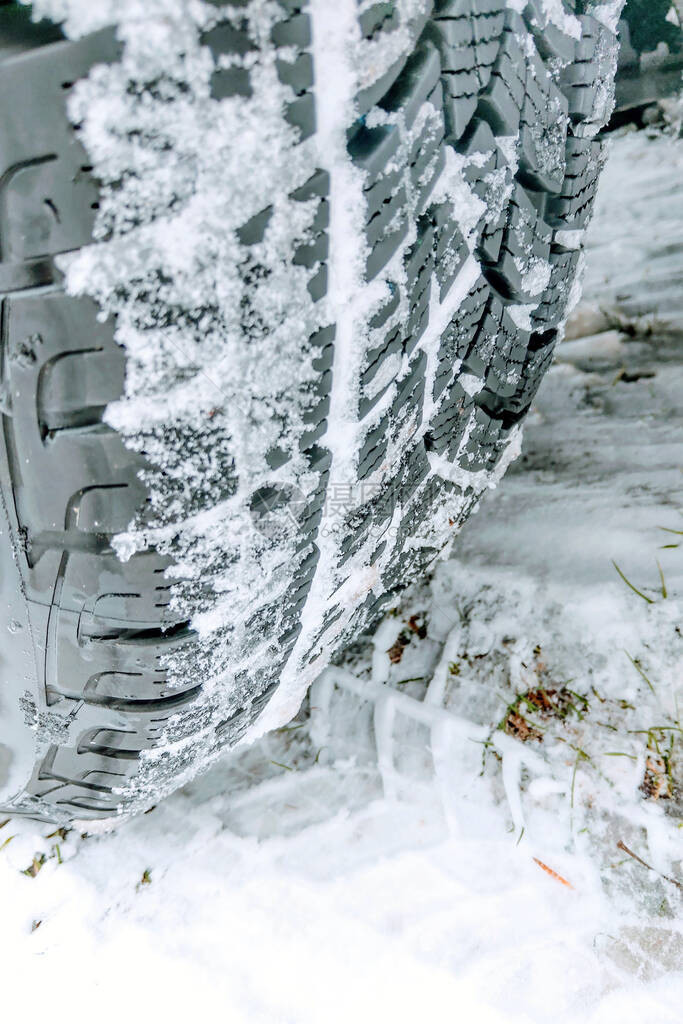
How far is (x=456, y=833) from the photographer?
108 centimetres

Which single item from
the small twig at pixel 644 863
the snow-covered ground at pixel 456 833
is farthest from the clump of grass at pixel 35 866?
the small twig at pixel 644 863

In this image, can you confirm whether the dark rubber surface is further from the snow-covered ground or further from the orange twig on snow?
the orange twig on snow

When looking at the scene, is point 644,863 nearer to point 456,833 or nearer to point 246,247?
point 456,833

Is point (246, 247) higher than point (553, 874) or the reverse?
higher

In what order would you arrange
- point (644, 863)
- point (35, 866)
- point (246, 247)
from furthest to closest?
point (35, 866) → point (644, 863) → point (246, 247)

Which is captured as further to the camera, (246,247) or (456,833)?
(456,833)

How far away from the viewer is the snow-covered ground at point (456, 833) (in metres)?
0.98

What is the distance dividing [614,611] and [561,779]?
272 mm

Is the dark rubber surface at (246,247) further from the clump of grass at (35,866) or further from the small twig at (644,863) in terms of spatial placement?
the small twig at (644,863)

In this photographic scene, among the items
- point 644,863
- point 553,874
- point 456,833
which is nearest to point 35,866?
point 456,833

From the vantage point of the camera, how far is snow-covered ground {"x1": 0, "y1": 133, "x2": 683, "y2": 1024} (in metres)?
0.98

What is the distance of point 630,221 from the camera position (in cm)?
162

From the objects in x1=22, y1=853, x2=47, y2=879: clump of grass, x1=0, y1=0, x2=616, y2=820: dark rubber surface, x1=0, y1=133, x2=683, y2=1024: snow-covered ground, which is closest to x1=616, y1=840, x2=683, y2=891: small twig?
x1=0, y1=133, x2=683, y2=1024: snow-covered ground

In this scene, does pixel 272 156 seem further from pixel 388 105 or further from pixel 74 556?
pixel 74 556
